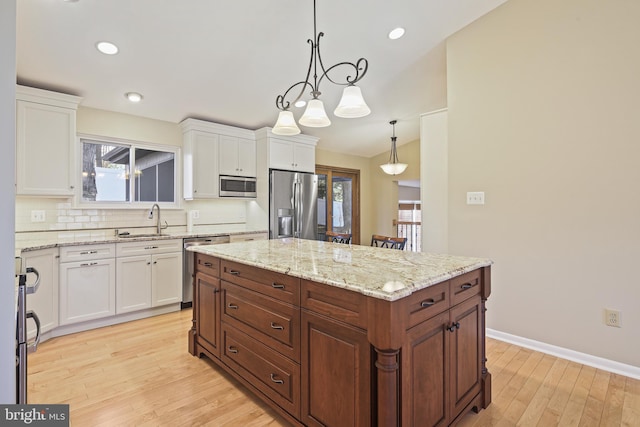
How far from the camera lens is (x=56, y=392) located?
206 cm

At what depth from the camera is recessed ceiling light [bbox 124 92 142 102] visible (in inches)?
135

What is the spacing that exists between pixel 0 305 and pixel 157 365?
203 cm

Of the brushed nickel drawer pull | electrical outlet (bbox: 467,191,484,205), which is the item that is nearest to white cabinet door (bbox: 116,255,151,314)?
the brushed nickel drawer pull

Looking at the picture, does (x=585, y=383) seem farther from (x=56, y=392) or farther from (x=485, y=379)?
(x=56, y=392)

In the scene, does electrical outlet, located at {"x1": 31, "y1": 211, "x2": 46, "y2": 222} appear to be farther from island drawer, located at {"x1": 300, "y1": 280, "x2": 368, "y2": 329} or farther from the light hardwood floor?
island drawer, located at {"x1": 300, "y1": 280, "x2": 368, "y2": 329}

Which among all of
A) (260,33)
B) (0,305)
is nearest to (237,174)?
(260,33)

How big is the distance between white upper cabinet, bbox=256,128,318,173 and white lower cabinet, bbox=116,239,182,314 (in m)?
1.76

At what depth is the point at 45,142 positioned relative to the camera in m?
3.01

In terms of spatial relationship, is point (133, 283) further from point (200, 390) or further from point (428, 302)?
point (428, 302)

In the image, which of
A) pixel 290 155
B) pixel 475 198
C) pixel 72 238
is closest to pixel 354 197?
pixel 290 155

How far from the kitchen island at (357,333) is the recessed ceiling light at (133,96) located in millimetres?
2425

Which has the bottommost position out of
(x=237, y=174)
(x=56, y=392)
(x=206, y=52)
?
(x=56, y=392)

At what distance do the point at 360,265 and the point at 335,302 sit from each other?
1.19 feet

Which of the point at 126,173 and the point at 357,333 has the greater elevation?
the point at 126,173
